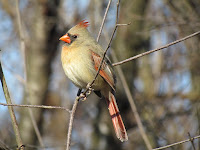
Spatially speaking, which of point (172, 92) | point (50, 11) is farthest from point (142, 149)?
point (50, 11)

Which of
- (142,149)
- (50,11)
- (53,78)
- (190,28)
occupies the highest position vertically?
(50,11)

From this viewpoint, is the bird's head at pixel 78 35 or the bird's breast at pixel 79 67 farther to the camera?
the bird's head at pixel 78 35

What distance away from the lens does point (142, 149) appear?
6.52 m

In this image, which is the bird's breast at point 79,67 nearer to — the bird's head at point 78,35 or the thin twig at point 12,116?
the bird's head at point 78,35

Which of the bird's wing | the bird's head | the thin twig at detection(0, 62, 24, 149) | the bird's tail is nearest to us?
the thin twig at detection(0, 62, 24, 149)

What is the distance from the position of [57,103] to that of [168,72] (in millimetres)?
2888

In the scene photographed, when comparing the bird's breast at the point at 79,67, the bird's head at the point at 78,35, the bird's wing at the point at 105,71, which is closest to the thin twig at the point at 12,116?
the bird's breast at the point at 79,67

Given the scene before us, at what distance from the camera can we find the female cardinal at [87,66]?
128 inches

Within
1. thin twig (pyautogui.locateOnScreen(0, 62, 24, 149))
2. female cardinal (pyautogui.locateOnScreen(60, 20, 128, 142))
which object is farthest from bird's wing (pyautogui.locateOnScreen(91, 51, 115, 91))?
thin twig (pyautogui.locateOnScreen(0, 62, 24, 149))

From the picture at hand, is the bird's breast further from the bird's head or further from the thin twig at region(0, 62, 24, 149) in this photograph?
the thin twig at region(0, 62, 24, 149)

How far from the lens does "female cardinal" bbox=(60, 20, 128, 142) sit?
3.26 m

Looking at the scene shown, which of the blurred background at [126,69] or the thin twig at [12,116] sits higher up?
the blurred background at [126,69]

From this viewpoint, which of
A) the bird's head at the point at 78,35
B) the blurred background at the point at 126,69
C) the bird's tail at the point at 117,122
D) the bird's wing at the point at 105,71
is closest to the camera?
the bird's tail at the point at 117,122

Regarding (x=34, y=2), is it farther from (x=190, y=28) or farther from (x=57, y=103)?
(x=190, y=28)
